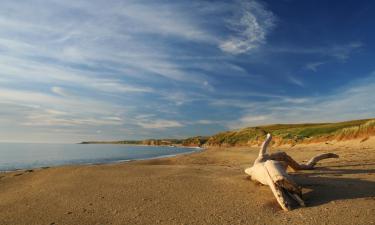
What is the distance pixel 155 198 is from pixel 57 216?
305 cm

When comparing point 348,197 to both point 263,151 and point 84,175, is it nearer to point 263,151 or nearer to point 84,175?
point 263,151

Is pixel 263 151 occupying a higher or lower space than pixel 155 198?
higher

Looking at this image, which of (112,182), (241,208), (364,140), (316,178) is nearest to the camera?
(241,208)

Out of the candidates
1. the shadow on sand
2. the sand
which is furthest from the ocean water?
the shadow on sand

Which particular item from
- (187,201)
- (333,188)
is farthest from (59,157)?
(333,188)

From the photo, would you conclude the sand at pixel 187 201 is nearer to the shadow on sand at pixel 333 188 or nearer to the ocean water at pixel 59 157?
the shadow on sand at pixel 333 188

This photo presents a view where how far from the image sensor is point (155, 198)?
34.5 ft

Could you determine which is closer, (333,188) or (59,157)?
(333,188)

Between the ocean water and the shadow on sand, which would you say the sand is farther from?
the ocean water

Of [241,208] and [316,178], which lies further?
[316,178]

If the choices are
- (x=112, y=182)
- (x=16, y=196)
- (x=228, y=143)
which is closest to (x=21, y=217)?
(x=16, y=196)

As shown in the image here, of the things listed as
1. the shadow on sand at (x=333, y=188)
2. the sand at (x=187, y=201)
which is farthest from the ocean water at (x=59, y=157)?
the shadow on sand at (x=333, y=188)

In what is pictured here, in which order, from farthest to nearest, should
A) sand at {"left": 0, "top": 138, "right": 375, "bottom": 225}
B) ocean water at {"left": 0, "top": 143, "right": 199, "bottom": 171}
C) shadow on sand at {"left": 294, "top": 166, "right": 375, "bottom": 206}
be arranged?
ocean water at {"left": 0, "top": 143, "right": 199, "bottom": 171}, shadow on sand at {"left": 294, "top": 166, "right": 375, "bottom": 206}, sand at {"left": 0, "top": 138, "right": 375, "bottom": 225}

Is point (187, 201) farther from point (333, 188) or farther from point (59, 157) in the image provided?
point (59, 157)
